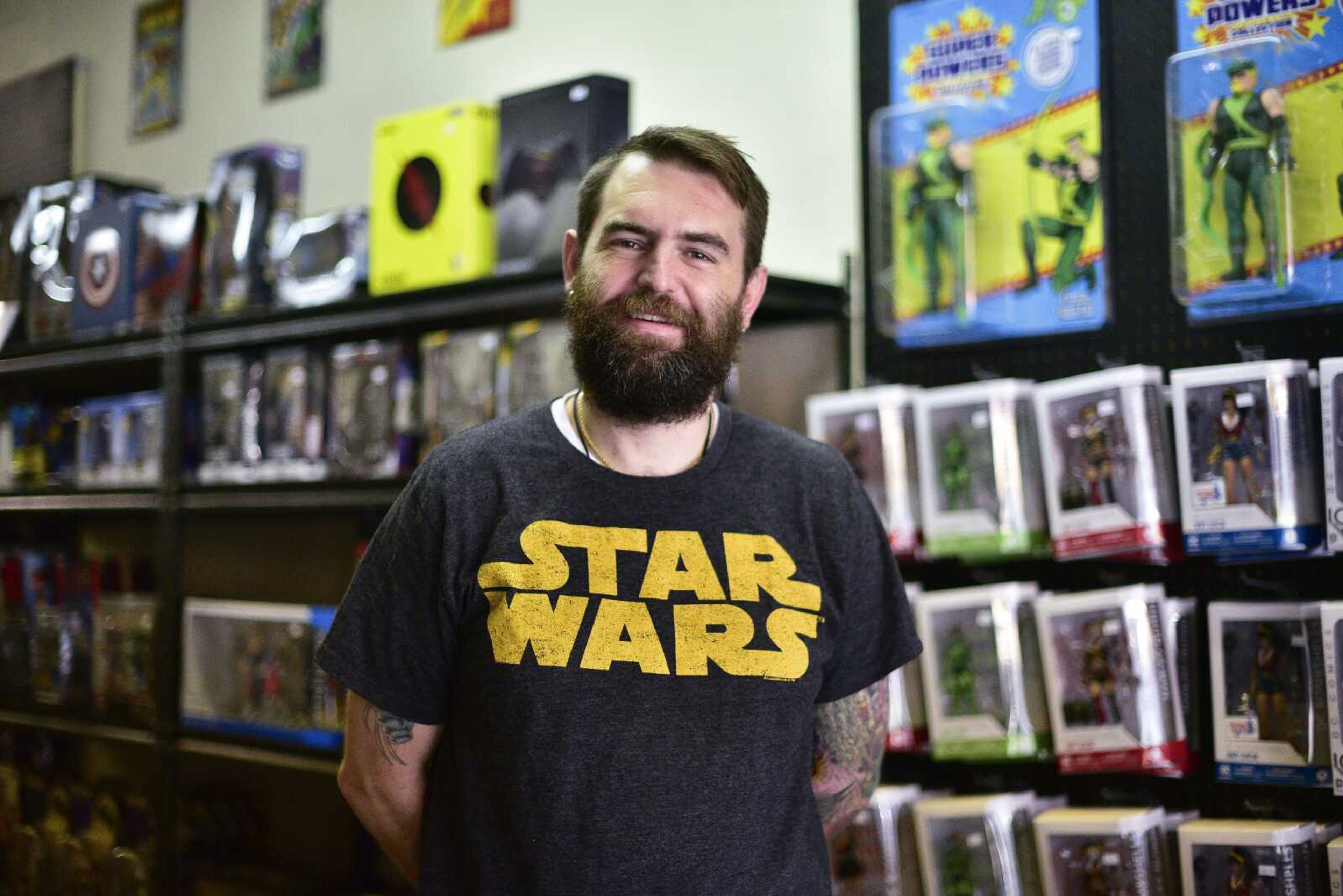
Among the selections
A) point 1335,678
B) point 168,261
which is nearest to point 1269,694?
point 1335,678

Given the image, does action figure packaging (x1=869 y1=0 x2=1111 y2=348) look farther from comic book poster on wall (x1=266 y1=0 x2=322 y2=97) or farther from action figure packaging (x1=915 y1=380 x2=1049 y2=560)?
comic book poster on wall (x1=266 y1=0 x2=322 y2=97)

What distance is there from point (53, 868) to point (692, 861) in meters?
2.99

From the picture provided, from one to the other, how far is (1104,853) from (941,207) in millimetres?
1085

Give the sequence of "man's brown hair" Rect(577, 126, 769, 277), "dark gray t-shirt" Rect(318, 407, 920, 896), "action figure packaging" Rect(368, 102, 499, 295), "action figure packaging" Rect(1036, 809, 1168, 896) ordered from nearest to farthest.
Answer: "dark gray t-shirt" Rect(318, 407, 920, 896) < "man's brown hair" Rect(577, 126, 769, 277) < "action figure packaging" Rect(1036, 809, 1168, 896) < "action figure packaging" Rect(368, 102, 499, 295)

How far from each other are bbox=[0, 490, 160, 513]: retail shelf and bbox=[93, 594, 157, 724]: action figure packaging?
0.27 metres

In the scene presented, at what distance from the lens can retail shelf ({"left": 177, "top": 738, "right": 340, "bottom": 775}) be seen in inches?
117

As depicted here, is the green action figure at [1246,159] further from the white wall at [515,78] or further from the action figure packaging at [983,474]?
the white wall at [515,78]

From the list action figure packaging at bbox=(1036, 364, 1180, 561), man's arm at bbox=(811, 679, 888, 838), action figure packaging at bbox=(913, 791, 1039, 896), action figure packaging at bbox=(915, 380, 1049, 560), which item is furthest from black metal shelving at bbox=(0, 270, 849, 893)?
action figure packaging at bbox=(913, 791, 1039, 896)

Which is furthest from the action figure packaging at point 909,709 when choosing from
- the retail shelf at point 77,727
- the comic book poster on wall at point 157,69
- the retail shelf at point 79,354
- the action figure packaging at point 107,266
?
the comic book poster on wall at point 157,69

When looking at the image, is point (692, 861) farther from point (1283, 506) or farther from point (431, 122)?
point (431, 122)

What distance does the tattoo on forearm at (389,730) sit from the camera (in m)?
1.65

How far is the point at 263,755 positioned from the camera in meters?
A: 3.10

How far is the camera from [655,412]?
163 centimetres

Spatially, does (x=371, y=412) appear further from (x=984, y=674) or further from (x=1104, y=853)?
(x=1104, y=853)
